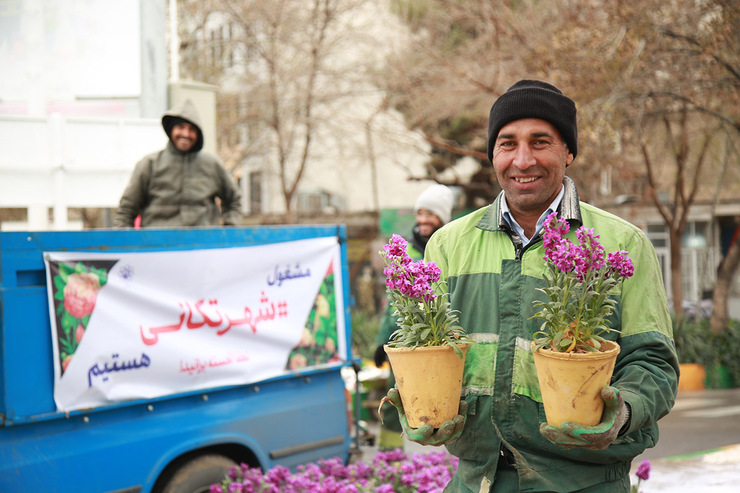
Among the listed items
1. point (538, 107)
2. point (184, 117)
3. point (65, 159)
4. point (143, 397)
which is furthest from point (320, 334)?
point (65, 159)

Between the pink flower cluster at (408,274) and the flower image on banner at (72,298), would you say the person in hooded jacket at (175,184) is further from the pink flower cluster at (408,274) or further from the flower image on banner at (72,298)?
the pink flower cluster at (408,274)

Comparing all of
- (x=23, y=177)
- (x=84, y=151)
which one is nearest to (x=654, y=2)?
(x=84, y=151)

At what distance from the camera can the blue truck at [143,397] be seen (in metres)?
3.58

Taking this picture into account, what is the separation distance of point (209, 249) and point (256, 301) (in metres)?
0.48

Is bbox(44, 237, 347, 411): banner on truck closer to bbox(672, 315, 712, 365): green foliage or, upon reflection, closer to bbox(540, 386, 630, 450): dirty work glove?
bbox(540, 386, 630, 450): dirty work glove

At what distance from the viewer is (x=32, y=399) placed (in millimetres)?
3602

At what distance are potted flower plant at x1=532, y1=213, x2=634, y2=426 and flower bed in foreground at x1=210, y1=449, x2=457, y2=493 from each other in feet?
7.92

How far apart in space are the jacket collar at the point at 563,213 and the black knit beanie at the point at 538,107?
15 centimetres

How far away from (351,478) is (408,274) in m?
2.83

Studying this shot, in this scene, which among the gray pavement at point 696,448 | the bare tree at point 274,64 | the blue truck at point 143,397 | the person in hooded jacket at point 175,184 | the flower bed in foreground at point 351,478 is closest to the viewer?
the blue truck at point 143,397

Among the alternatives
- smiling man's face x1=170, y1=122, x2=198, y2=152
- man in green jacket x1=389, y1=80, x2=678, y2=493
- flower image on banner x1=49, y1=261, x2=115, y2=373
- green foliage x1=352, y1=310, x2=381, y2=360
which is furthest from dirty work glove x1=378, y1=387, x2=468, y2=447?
green foliage x1=352, y1=310, x2=381, y2=360

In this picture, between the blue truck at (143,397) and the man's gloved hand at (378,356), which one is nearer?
the blue truck at (143,397)

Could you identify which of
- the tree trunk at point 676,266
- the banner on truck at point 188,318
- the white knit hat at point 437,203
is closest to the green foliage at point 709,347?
the tree trunk at point 676,266

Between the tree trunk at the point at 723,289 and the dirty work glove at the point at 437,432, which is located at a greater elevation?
the dirty work glove at the point at 437,432
